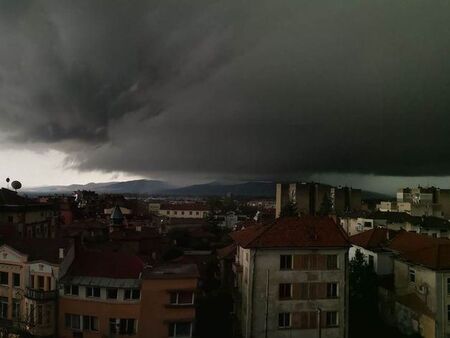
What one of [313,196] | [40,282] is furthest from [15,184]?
[313,196]

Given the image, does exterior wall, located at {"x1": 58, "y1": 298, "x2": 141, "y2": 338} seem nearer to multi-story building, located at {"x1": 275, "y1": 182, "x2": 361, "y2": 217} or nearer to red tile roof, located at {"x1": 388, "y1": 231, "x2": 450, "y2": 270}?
red tile roof, located at {"x1": 388, "y1": 231, "x2": 450, "y2": 270}

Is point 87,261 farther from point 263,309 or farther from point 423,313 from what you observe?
point 423,313

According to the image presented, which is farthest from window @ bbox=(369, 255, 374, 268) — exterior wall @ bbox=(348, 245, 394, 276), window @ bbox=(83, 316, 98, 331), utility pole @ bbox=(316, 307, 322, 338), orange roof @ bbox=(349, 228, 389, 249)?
window @ bbox=(83, 316, 98, 331)

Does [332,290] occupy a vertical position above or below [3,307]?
above

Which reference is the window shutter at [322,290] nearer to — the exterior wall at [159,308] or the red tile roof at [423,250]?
the exterior wall at [159,308]

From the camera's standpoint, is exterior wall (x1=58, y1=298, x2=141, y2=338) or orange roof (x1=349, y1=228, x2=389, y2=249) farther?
orange roof (x1=349, y1=228, x2=389, y2=249)

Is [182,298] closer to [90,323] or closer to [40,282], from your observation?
[90,323]

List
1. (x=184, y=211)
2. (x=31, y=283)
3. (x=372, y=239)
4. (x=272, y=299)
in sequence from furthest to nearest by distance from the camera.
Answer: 1. (x=184, y=211)
2. (x=372, y=239)
3. (x=272, y=299)
4. (x=31, y=283)
